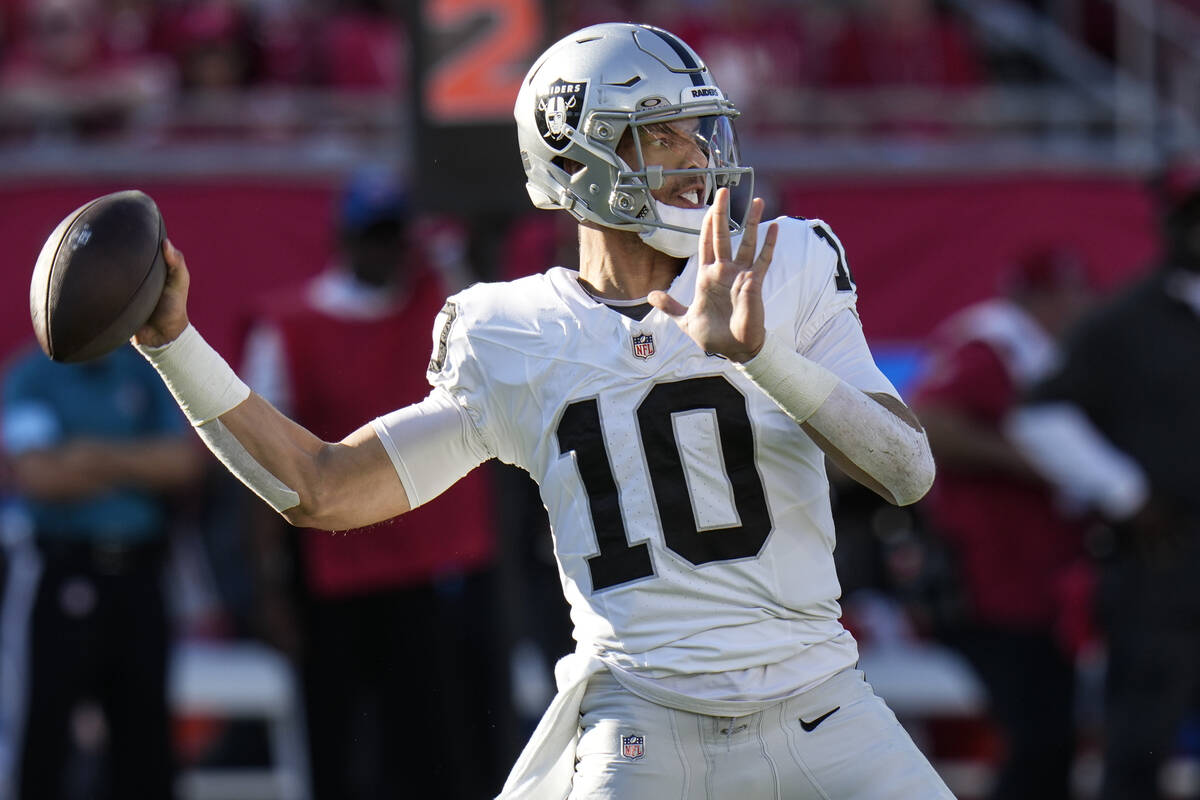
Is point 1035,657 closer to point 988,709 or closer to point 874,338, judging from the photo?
point 988,709

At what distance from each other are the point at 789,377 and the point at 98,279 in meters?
1.02

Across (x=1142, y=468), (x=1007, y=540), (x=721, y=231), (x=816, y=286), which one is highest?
(x=721, y=231)

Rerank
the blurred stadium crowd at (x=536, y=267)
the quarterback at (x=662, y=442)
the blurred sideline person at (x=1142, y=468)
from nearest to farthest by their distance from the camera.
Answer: the quarterback at (x=662, y=442) < the blurred sideline person at (x=1142, y=468) < the blurred stadium crowd at (x=536, y=267)

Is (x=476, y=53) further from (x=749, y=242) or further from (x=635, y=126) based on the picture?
(x=749, y=242)

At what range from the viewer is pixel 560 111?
3.05 m

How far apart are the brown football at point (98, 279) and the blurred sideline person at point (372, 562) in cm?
254

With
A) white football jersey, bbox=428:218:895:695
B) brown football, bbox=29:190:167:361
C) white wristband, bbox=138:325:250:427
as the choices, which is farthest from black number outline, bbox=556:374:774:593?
brown football, bbox=29:190:167:361

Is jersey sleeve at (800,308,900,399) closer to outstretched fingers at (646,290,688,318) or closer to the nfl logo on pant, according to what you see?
outstretched fingers at (646,290,688,318)

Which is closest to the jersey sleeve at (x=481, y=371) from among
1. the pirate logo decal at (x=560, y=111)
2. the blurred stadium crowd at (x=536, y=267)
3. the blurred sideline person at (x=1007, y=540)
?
the pirate logo decal at (x=560, y=111)

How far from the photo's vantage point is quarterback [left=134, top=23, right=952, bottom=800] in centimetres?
279

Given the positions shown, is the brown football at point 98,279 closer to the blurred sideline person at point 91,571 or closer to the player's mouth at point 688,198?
the player's mouth at point 688,198

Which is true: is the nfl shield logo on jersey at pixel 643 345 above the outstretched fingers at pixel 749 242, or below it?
below

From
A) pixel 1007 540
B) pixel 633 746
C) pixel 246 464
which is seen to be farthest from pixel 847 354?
pixel 1007 540

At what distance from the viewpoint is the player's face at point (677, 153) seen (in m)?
2.97
